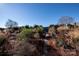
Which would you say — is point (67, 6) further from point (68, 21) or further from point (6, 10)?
point (6, 10)

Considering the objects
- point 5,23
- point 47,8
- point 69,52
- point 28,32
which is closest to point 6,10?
point 5,23

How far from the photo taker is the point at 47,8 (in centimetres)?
151

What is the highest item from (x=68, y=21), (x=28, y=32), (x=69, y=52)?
(x=68, y=21)

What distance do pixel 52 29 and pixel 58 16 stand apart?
16 centimetres

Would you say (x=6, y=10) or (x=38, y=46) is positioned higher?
(x=6, y=10)

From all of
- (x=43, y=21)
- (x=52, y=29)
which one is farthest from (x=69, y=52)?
(x=43, y=21)

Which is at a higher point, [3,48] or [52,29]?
[52,29]

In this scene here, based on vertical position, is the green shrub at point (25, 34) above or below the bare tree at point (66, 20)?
below

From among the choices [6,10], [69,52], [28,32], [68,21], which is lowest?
[69,52]

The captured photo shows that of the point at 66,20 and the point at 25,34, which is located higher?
the point at 66,20

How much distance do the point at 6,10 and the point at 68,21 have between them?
27.0 inches

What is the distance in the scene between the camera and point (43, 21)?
149 centimetres

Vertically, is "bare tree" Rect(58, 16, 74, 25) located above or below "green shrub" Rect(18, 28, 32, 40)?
above

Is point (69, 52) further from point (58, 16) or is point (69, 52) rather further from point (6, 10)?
point (6, 10)
